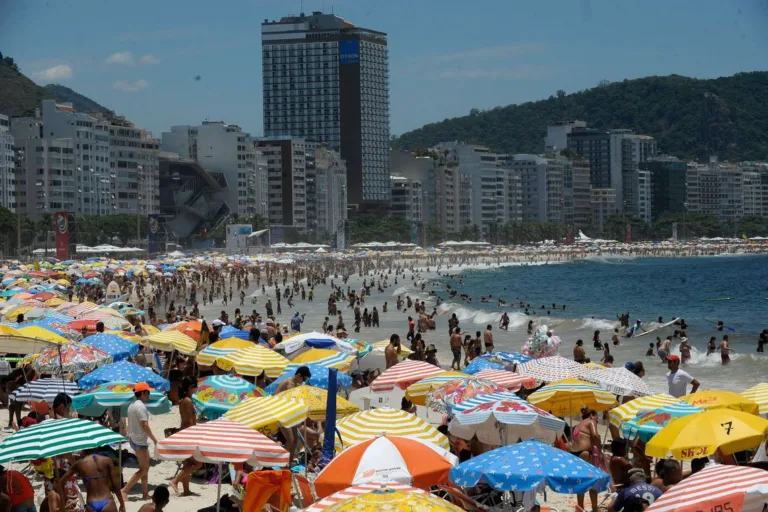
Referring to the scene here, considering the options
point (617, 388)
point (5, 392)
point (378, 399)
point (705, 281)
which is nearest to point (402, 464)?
point (617, 388)

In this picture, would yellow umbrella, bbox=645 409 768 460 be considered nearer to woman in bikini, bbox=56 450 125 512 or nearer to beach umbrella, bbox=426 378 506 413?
beach umbrella, bbox=426 378 506 413

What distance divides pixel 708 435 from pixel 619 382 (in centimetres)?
466

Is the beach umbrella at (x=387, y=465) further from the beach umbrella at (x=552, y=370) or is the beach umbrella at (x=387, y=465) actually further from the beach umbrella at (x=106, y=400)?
the beach umbrella at (x=552, y=370)

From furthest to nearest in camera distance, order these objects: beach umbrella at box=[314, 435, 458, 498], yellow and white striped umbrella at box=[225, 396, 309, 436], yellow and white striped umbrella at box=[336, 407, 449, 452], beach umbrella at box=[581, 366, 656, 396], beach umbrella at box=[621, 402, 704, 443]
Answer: beach umbrella at box=[581, 366, 656, 396] → beach umbrella at box=[621, 402, 704, 443] → yellow and white striped umbrella at box=[225, 396, 309, 436] → yellow and white striped umbrella at box=[336, 407, 449, 452] → beach umbrella at box=[314, 435, 458, 498]

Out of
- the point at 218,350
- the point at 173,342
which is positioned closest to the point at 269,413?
the point at 218,350

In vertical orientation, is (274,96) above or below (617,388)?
above

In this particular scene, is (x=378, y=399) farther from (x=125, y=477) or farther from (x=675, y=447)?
(x=675, y=447)

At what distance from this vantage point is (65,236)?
6288cm

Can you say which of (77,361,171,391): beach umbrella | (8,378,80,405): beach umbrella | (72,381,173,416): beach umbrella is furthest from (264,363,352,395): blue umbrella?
(8,378,80,405): beach umbrella

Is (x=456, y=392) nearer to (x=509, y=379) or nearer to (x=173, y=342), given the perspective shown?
(x=509, y=379)

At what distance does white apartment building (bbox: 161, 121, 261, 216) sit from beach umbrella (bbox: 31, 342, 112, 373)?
126363 mm

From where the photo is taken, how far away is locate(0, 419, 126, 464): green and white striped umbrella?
9188 mm

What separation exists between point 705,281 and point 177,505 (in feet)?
278

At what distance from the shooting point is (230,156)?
14388 cm
